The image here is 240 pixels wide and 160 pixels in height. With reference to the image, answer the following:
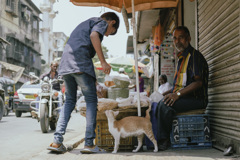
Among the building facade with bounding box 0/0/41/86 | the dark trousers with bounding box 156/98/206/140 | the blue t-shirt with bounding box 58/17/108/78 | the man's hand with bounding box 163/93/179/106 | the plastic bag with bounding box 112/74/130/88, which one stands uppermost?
the building facade with bounding box 0/0/41/86

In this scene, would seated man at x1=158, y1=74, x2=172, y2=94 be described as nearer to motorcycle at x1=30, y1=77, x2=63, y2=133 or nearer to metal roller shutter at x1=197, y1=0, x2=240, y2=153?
motorcycle at x1=30, y1=77, x2=63, y2=133

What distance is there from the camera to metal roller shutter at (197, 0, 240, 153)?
358 centimetres

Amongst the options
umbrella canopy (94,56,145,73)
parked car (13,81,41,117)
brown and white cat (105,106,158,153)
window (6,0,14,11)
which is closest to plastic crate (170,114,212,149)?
brown and white cat (105,106,158,153)

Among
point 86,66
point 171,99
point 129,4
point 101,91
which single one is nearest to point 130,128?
point 171,99

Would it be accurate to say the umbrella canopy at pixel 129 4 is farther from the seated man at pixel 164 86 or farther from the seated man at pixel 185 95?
the seated man at pixel 164 86

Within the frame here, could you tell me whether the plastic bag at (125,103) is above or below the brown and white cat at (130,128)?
above

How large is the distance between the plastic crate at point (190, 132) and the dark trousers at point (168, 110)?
0.09 meters

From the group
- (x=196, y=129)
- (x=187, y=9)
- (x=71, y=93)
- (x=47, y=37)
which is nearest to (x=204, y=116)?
(x=196, y=129)

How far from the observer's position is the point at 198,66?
166 inches

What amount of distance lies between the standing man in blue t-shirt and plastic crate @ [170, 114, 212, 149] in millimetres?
1055

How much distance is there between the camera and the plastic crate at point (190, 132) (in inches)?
161

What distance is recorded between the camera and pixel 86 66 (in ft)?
12.5

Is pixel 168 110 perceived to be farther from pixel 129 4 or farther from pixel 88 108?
pixel 129 4

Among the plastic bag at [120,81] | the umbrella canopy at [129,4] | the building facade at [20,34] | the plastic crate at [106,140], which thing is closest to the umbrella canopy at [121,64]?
the umbrella canopy at [129,4]
